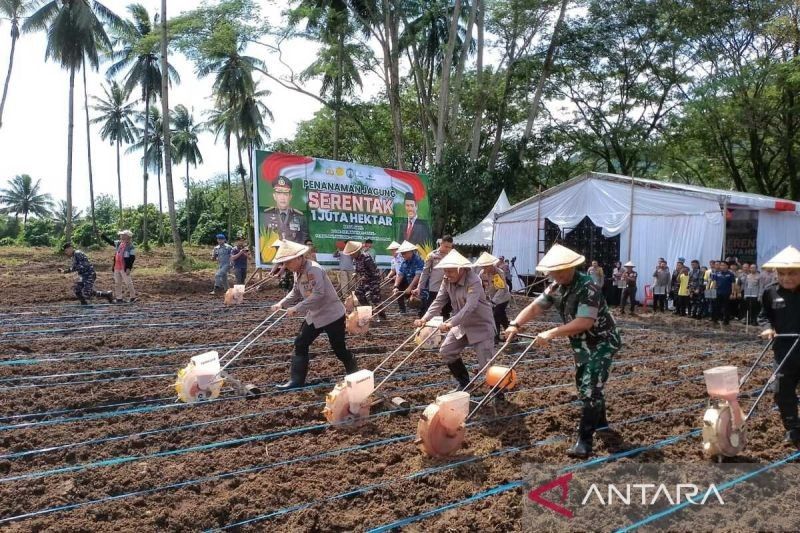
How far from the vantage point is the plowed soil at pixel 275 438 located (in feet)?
12.6

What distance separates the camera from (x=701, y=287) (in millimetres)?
14352

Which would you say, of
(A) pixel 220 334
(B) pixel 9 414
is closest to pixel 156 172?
(A) pixel 220 334

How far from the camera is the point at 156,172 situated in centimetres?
4612

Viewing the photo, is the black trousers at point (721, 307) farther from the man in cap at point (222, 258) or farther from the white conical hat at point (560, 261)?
the man in cap at point (222, 258)

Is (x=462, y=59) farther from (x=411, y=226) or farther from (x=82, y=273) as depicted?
(x=82, y=273)

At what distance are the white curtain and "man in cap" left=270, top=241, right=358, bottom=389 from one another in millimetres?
13827

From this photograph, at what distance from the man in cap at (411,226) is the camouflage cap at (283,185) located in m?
4.18

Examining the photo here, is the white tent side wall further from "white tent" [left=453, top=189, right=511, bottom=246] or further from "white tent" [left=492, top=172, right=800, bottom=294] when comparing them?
"white tent" [left=453, top=189, right=511, bottom=246]

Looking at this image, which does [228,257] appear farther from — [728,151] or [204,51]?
[728,151]

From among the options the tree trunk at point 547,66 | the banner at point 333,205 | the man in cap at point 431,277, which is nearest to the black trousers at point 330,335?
the man in cap at point 431,277

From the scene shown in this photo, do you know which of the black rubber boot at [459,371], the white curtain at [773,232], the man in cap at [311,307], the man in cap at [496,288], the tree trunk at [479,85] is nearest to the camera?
the black rubber boot at [459,371]

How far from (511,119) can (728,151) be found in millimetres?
8882

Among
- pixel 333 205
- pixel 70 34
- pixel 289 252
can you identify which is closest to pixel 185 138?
pixel 70 34

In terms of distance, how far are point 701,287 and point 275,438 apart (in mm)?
12183
